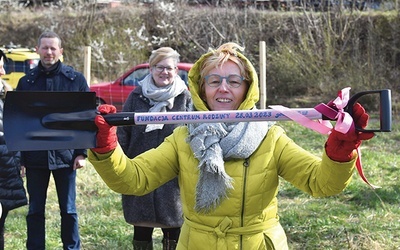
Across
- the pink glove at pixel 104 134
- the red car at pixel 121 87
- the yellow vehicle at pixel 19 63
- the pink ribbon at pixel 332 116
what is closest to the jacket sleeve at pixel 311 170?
the pink ribbon at pixel 332 116

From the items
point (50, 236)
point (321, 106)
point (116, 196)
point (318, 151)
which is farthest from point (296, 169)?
point (318, 151)

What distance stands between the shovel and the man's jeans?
81.6 inches

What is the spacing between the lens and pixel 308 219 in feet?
18.3

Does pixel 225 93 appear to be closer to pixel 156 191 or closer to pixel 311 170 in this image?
pixel 311 170

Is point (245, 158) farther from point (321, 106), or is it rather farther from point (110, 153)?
point (110, 153)

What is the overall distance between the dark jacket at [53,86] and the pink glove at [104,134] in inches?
84.1

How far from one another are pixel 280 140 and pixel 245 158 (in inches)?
7.2

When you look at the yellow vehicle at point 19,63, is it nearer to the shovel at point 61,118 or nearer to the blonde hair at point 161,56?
the blonde hair at point 161,56

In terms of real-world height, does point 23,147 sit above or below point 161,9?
below

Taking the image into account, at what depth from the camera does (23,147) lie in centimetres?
252

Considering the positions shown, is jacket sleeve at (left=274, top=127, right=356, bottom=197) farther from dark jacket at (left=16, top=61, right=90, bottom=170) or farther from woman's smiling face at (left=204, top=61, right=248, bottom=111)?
dark jacket at (left=16, top=61, right=90, bottom=170)

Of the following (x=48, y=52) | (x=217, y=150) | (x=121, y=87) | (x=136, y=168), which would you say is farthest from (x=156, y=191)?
(x=121, y=87)

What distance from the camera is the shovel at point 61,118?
242cm

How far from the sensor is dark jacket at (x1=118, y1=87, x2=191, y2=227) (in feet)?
14.1
